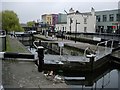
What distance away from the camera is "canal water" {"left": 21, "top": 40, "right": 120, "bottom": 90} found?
12.6 meters

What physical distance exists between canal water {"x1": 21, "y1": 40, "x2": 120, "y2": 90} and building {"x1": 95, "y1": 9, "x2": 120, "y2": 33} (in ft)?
117

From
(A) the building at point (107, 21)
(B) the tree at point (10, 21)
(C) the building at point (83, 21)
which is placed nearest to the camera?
(B) the tree at point (10, 21)

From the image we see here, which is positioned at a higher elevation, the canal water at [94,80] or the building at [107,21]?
the building at [107,21]

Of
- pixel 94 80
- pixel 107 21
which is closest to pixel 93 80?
pixel 94 80

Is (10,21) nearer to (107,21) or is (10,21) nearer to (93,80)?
(107,21)

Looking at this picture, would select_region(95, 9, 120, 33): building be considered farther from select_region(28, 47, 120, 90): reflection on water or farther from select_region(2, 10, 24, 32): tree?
select_region(28, 47, 120, 90): reflection on water

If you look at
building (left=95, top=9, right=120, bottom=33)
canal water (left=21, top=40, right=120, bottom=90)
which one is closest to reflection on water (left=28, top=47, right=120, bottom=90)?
canal water (left=21, top=40, right=120, bottom=90)

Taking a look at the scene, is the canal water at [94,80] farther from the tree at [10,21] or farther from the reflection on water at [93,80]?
the tree at [10,21]

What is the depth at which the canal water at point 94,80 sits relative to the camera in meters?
12.6

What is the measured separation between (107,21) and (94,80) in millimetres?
42701

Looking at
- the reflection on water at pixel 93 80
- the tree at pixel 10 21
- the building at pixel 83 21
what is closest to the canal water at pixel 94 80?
the reflection on water at pixel 93 80

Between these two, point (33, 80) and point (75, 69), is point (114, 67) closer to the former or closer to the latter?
point (75, 69)

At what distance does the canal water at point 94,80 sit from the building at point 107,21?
35810 mm

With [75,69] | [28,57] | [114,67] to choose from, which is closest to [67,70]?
[75,69]
